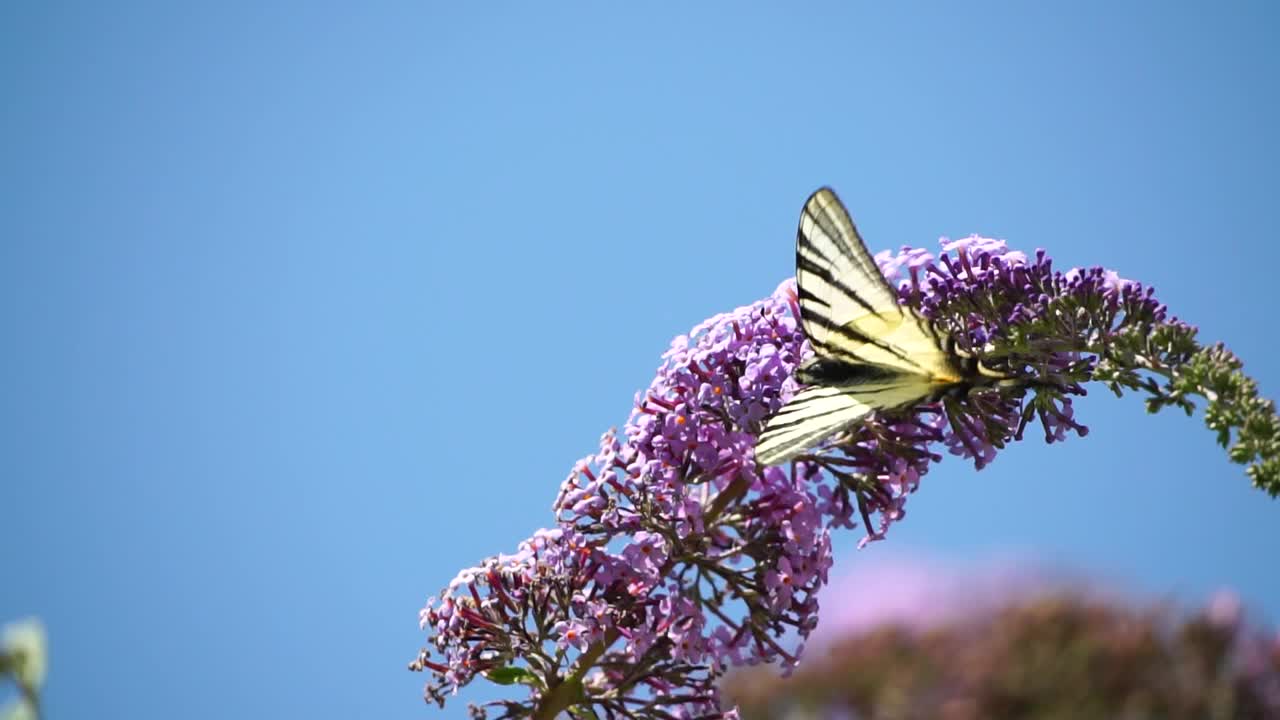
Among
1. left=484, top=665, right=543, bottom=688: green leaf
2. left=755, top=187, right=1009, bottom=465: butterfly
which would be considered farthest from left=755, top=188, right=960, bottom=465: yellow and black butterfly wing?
left=484, top=665, right=543, bottom=688: green leaf

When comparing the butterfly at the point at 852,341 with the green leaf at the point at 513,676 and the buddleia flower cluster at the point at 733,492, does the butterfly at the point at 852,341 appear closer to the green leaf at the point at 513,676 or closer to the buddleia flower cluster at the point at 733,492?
the buddleia flower cluster at the point at 733,492

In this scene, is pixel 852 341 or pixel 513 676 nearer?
pixel 852 341

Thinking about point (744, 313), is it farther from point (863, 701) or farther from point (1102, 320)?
point (863, 701)

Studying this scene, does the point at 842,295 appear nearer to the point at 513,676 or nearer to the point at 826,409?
the point at 826,409

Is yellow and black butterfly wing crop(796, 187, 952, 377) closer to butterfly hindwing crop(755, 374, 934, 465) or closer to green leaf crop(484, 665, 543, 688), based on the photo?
butterfly hindwing crop(755, 374, 934, 465)

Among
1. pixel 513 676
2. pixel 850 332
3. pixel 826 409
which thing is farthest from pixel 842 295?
pixel 513 676

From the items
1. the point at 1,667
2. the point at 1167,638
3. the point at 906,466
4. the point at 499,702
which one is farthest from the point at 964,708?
the point at 1,667

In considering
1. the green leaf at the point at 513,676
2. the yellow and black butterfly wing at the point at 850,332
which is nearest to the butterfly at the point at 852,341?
the yellow and black butterfly wing at the point at 850,332
